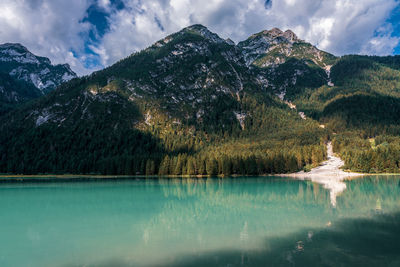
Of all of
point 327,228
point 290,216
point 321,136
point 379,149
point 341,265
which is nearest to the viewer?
point 341,265

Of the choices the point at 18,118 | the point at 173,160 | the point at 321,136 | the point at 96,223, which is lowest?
the point at 96,223

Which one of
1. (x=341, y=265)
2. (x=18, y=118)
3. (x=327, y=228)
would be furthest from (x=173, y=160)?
(x=18, y=118)

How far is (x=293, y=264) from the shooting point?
14727 mm

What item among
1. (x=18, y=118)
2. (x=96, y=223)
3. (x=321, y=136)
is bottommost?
(x=96, y=223)

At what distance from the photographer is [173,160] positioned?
115188mm

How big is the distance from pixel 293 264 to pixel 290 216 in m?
14.4

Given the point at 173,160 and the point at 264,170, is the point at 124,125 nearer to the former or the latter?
the point at 173,160

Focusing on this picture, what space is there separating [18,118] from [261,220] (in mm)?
223966

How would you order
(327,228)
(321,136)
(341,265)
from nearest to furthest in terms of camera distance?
(341,265)
(327,228)
(321,136)

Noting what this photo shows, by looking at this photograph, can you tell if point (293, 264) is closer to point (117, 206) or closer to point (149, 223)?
point (149, 223)

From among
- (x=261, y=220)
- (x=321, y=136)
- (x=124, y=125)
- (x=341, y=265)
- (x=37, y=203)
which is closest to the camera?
(x=341, y=265)

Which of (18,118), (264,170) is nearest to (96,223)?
(264,170)

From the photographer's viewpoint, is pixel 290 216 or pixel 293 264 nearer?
pixel 293 264

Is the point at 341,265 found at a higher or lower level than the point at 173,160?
lower
